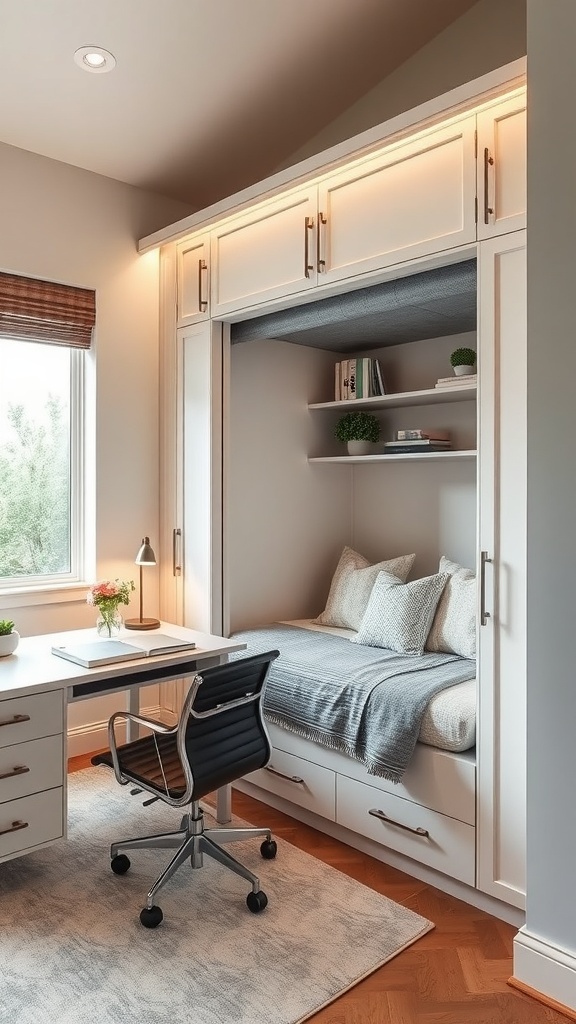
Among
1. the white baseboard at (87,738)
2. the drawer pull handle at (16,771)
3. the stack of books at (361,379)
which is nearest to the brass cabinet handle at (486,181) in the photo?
the stack of books at (361,379)

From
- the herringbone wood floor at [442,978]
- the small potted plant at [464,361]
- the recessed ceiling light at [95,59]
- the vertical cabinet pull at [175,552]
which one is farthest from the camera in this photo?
the vertical cabinet pull at [175,552]

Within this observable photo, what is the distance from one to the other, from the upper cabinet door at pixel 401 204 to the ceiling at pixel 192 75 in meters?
0.64

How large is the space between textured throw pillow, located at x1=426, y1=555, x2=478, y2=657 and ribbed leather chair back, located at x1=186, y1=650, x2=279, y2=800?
38.5 inches

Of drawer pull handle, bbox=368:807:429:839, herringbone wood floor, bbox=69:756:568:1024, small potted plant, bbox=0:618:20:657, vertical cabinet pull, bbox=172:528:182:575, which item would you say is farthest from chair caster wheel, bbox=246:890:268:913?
vertical cabinet pull, bbox=172:528:182:575

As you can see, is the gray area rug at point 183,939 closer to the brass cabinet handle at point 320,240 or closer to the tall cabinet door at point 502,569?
the tall cabinet door at point 502,569

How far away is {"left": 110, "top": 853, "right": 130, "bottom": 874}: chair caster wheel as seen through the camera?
2441mm

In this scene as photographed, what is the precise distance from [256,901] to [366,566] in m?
1.83

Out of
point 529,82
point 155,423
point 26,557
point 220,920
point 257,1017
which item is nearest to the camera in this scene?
point 257,1017

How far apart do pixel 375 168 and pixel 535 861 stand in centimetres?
227

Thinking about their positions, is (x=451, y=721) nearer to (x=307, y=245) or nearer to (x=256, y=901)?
(x=256, y=901)

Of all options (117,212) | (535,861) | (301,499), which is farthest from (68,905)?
(117,212)

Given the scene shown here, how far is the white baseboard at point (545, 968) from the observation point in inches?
72.9

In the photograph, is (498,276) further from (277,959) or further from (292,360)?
(277,959)

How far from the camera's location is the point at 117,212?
141 inches
